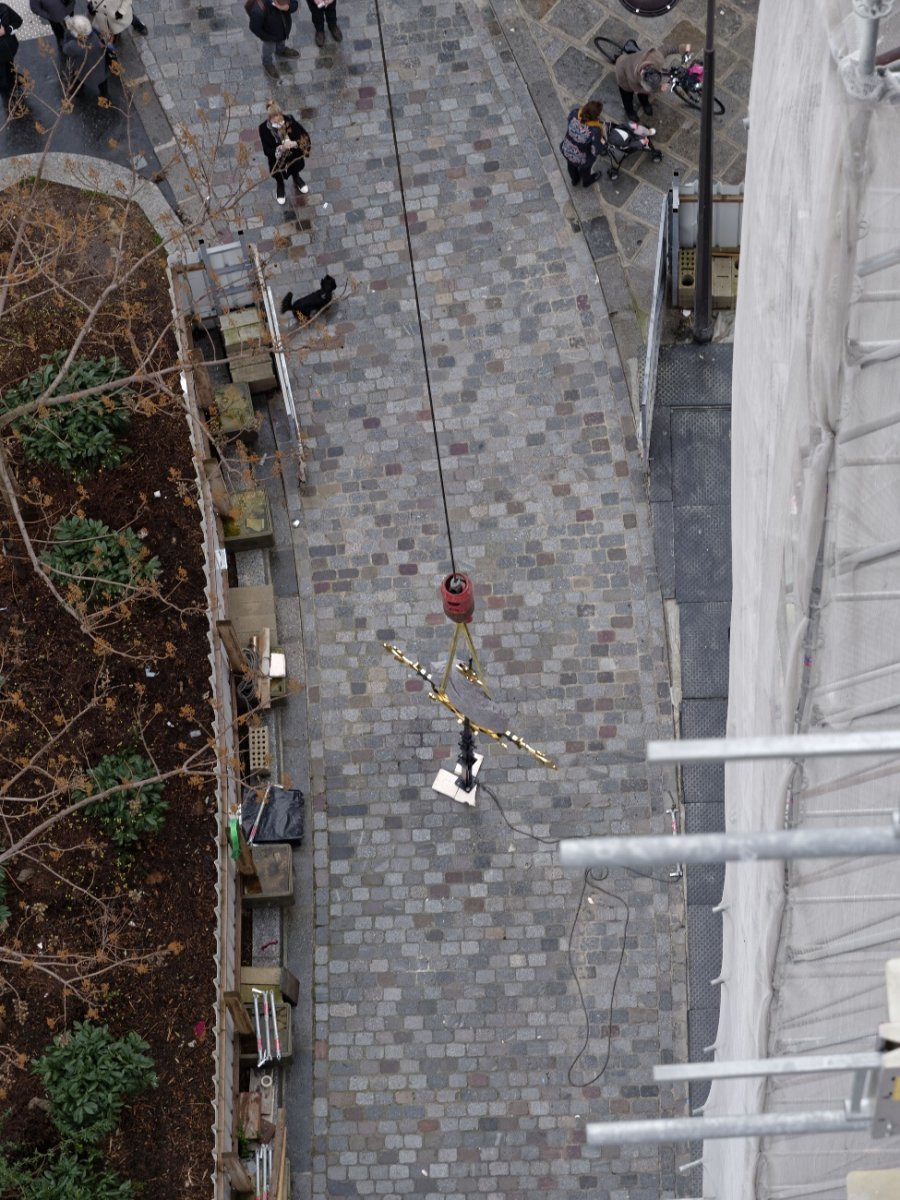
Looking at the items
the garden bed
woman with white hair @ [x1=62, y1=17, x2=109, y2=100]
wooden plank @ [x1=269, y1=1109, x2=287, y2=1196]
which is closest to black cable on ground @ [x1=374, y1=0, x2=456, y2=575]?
the garden bed

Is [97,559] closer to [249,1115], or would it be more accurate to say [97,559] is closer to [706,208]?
[249,1115]

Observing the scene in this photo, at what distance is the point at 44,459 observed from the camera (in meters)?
28.0

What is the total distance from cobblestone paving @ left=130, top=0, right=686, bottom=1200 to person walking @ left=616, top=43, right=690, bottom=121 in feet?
5.58

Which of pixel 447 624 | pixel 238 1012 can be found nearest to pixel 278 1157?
pixel 238 1012

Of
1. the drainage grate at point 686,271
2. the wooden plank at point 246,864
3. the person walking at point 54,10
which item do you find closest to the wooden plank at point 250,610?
the wooden plank at point 246,864

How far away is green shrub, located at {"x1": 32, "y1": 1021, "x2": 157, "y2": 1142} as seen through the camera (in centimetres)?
2400

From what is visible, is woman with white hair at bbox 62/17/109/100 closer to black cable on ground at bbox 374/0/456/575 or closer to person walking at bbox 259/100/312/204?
person walking at bbox 259/100/312/204

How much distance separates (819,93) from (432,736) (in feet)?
42.9

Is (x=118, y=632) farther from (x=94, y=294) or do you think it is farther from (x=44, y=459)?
(x=94, y=294)

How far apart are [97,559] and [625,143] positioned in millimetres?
10604

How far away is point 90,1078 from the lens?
2412cm

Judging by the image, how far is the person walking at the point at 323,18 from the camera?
100 ft

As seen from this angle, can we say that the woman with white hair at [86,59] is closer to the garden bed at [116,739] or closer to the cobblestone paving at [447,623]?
the cobblestone paving at [447,623]

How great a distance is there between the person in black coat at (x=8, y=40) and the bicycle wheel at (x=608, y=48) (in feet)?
30.8
